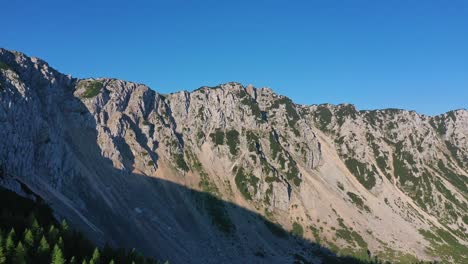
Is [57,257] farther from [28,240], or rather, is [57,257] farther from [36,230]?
[36,230]

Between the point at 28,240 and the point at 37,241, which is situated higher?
the point at 28,240

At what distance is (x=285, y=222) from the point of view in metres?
196

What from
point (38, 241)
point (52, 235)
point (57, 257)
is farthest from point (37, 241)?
point (57, 257)

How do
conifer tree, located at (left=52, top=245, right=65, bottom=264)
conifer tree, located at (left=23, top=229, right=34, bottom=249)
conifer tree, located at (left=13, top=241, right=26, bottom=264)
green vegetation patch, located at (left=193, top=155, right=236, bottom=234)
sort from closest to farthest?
conifer tree, located at (left=13, top=241, right=26, bottom=264), conifer tree, located at (left=52, top=245, right=65, bottom=264), conifer tree, located at (left=23, top=229, right=34, bottom=249), green vegetation patch, located at (left=193, top=155, right=236, bottom=234)

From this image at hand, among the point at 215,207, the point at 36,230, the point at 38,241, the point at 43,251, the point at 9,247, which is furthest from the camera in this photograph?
the point at 215,207

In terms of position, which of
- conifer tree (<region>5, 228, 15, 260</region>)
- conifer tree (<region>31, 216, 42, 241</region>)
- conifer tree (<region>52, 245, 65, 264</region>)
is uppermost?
conifer tree (<region>31, 216, 42, 241</region>)

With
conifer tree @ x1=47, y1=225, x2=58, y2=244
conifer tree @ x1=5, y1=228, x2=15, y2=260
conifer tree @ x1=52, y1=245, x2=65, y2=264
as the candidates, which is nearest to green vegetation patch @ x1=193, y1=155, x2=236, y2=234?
conifer tree @ x1=47, y1=225, x2=58, y2=244

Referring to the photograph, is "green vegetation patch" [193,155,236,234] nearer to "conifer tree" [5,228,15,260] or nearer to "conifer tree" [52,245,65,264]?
"conifer tree" [52,245,65,264]

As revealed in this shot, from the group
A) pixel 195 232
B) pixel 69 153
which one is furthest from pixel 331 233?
pixel 69 153

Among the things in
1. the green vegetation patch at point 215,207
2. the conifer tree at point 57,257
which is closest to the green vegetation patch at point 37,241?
the conifer tree at point 57,257

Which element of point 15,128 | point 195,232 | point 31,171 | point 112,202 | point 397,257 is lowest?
point 397,257

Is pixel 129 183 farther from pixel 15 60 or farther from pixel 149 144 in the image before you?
pixel 15 60

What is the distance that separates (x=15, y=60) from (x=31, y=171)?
62527mm

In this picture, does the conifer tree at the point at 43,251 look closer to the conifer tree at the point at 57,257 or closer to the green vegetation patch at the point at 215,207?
the conifer tree at the point at 57,257
